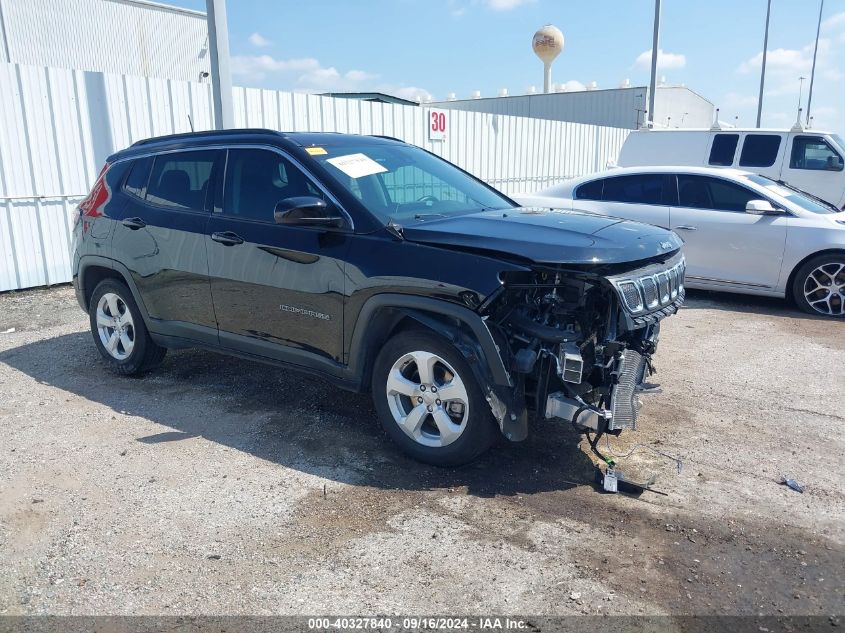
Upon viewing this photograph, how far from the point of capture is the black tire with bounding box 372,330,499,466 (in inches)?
150

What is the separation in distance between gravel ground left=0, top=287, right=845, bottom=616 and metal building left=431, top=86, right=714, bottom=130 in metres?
24.2

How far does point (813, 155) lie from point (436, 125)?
265 inches

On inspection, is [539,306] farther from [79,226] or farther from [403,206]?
[79,226]

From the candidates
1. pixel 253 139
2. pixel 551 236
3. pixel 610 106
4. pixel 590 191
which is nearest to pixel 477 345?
pixel 551 236

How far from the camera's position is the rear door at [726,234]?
8.04 m

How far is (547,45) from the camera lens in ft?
122

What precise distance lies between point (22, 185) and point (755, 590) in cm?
926

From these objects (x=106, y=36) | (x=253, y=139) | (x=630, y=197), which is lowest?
(x=630, y=197)

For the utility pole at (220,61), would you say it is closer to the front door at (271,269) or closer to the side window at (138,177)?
the side window at (138,177)

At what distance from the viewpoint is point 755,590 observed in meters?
2.97

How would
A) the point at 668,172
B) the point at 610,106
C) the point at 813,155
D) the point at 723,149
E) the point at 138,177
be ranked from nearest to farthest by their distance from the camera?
the point at 138,177 → the point at 668,172 → the point at 813,155 → the point at 723,149 → the point at 610,106

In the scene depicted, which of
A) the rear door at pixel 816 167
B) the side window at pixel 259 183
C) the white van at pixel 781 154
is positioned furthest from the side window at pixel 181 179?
the rear door at pixel 816 167

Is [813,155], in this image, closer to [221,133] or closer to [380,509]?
[221,133]

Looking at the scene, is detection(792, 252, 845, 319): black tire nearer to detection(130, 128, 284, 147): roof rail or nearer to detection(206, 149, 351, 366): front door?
detection(206, 149, 351, 366): front door
